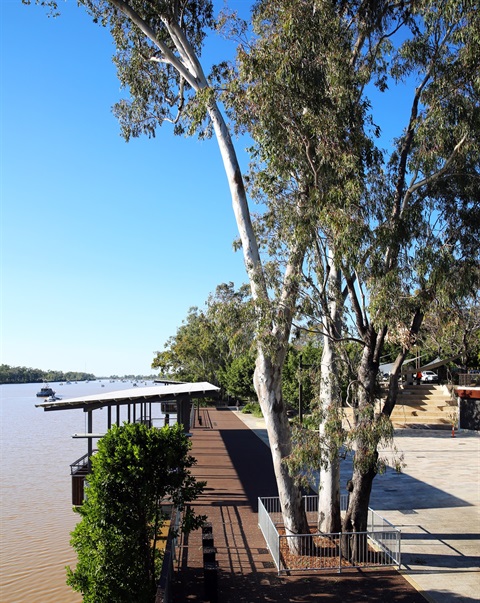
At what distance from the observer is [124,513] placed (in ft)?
29.9

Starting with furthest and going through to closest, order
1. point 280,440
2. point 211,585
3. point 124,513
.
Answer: point 280,440 → point 211,585 → point 124,513

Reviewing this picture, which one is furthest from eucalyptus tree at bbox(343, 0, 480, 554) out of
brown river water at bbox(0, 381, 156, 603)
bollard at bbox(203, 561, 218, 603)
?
brown river water at bbox(0, 381, 156, 603)

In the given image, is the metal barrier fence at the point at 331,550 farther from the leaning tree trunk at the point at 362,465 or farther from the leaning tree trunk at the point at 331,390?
the leaning tree trunk at the point at 331,390

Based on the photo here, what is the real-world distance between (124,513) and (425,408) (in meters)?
33.6

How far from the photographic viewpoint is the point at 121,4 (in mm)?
14320

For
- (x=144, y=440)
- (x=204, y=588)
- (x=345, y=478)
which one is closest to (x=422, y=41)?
(x=144, y=440)

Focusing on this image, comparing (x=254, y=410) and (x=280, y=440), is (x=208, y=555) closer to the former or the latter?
(x=280, y=440)

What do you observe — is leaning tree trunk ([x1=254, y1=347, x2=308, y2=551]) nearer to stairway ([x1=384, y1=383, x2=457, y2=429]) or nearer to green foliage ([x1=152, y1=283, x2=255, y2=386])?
green foliage ([x1=152, y1=283, x2=255, y2=386])

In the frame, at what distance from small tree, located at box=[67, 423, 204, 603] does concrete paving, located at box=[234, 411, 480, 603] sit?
484 centimetres

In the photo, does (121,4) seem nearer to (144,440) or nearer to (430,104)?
(430,104)

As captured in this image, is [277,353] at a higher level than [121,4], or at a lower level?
lower

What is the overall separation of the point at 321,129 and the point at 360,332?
13.7ft

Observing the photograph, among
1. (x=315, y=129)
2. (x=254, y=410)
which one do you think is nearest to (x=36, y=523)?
→ (x=315, y=129)

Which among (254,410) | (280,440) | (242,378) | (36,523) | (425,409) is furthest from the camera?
(242,378)
